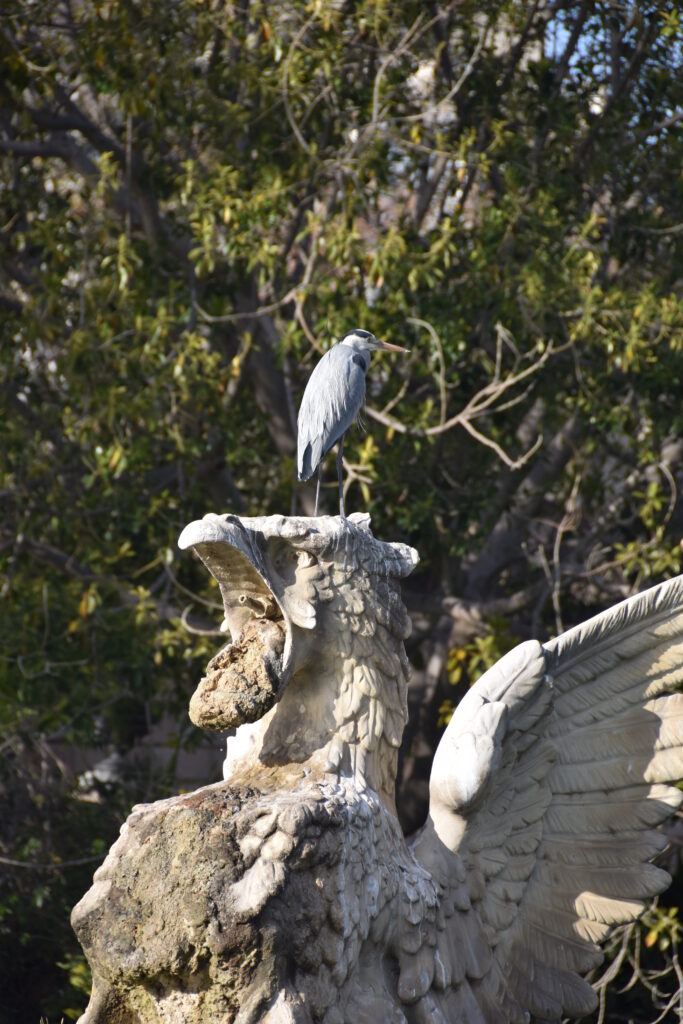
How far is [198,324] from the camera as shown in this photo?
6293 millimetres

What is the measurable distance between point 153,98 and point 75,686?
8.55 feet

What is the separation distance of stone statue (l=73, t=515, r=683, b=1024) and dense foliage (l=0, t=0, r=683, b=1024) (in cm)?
235

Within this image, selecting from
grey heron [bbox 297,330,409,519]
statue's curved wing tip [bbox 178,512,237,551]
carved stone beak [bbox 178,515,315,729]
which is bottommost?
carved stone beak [bbox 178,515,315,729]

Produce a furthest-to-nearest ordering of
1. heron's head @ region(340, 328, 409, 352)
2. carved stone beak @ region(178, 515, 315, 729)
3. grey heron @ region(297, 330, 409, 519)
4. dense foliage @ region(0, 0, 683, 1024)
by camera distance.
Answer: dense foliage @ region(0, 0, 683, 1024) → heron's head @ region(340, 328, 409, 352) → grey heron @ region(297, 330, 409, 519) → carved stone beak @ region(178, 515, 315, 729)

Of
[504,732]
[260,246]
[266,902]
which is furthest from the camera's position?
[260,246]

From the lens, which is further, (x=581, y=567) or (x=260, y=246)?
(x=581, y=567)

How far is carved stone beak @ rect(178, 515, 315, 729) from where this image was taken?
2924mm

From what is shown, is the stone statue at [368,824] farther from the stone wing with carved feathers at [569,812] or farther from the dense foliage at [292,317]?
the dense foliage at [292,317]

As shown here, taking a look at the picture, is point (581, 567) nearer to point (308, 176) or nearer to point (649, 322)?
point (649, 322)

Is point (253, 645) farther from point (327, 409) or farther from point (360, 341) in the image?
point (360, 341)

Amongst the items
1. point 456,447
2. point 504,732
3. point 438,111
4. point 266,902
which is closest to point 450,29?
point 438,111

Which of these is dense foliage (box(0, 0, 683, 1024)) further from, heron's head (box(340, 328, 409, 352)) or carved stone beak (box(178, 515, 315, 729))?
carved stone beak (box(178, 515, 315, 729))

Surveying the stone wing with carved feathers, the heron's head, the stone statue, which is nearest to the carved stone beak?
the stone statue

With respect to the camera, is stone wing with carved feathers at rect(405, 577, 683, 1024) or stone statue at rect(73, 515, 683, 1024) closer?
stone statue at rect(73, 515, 683, 1024)
